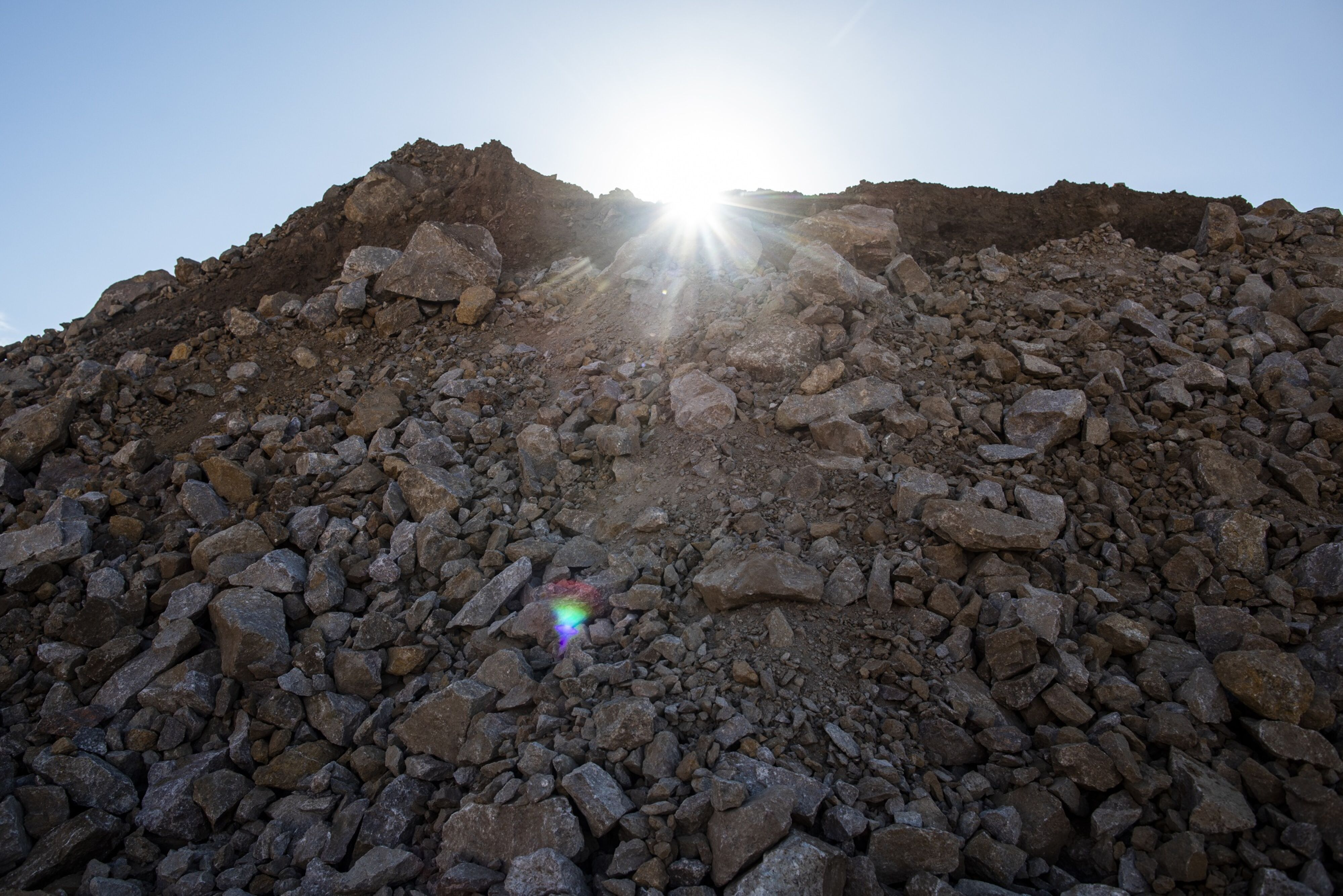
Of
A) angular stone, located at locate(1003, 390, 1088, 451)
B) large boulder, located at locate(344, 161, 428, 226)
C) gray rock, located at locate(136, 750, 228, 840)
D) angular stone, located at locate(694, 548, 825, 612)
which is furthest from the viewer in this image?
large boulder, located at locate(344, 161, 428, 226)

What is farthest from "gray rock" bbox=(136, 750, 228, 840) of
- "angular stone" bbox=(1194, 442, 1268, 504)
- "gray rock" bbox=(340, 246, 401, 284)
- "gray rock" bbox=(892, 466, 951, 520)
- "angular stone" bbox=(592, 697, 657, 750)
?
"angular stone" bbox=(1194, 442, 1268, 504)

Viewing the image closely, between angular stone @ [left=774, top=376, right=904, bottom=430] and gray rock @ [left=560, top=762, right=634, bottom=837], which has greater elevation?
angular stone @ [left=774, top=376, right=904, bottom=430]

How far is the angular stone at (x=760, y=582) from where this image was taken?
13.9 feet

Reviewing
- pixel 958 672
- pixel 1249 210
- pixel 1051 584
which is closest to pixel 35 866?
pixel 958 672

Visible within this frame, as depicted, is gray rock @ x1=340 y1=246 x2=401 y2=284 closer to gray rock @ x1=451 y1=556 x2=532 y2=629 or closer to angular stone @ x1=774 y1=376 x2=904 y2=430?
gray rock @ x1=451 y1=556 x2=532 y2=629

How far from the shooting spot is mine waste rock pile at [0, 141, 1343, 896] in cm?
328

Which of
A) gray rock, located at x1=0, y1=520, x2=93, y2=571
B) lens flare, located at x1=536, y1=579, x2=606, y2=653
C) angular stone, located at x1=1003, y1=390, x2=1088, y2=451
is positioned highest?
gray rock, located at x1=0, y1=520, x2=93, y2=571

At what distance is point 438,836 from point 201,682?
210 cm

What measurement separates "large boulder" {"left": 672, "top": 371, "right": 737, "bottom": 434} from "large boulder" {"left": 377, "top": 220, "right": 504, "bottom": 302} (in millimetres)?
3462

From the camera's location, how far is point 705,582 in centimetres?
440

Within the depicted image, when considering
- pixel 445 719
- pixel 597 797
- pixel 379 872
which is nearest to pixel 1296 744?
pixel 597 797

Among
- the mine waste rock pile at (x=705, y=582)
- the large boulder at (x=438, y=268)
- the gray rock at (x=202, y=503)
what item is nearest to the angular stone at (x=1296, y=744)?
the mine waste rock pile at (x=705, y=582)

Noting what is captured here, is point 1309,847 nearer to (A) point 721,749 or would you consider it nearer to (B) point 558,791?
(A) point 721,749

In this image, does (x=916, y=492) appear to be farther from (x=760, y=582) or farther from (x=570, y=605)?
(x=570, y=605)
